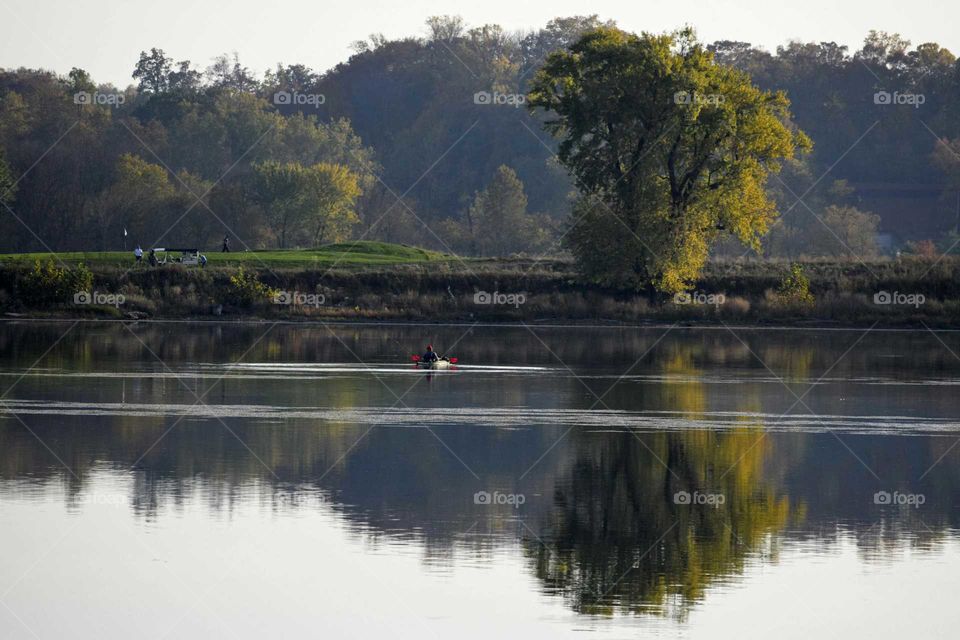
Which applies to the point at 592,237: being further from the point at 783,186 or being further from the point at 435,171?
the point at 435,171

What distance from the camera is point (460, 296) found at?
76.3 metres

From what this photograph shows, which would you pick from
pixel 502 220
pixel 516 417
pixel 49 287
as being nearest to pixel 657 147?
pixel 49 287

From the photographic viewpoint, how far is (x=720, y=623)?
1502cm

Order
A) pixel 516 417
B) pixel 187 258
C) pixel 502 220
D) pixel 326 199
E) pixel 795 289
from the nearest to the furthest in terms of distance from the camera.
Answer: pixel 516 417
pixel 795 289
pixel 187 258
pixel 502 220
pixel 326 199

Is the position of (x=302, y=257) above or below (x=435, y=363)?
above

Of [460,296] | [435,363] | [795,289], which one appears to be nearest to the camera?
[435,363]

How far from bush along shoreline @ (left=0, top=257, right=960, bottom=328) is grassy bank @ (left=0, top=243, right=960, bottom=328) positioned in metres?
0.07

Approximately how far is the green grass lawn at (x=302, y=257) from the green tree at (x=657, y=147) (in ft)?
53.4

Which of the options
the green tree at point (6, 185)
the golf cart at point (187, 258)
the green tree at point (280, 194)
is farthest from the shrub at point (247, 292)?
the green tree at point (6, 185)

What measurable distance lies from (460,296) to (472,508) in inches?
2206

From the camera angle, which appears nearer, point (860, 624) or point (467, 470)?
point (860, 624)

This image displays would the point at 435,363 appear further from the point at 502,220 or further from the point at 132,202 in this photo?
the point at 132,202

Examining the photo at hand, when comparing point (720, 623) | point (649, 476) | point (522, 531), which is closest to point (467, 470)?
point (649, 476)

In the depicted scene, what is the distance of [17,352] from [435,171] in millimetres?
117292
